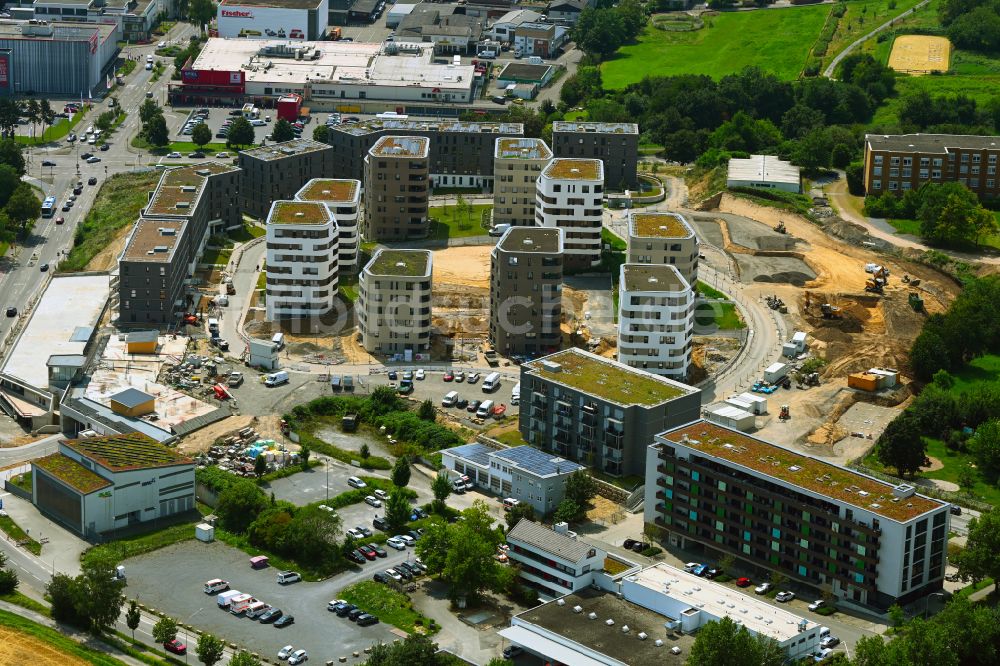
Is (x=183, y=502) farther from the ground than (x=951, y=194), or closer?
closer

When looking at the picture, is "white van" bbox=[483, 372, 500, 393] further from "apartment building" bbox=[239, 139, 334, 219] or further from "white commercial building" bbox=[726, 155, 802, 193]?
"white commercial building" bbox=[726, 155, 802, 193]

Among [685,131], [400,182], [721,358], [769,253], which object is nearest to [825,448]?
[721,358]

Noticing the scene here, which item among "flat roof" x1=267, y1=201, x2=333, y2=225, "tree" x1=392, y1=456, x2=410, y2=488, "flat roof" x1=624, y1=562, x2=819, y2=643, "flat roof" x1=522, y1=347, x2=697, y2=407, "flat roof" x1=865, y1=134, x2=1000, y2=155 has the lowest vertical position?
"flat roof" x1=624, y1=562, x2=819, y2=643

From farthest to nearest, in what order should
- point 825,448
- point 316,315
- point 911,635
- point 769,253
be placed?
1. point 769,253
2. point 316,315
3. point 825,448
4. point 911,635

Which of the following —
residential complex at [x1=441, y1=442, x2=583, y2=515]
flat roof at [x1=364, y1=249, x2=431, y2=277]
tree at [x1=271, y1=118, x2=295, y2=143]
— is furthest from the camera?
tree at [x1=271, y1=118, x2=295, y2=143]

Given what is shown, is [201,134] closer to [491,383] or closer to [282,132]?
[282,132]

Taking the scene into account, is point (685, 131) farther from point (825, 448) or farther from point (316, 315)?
point (825, 448)

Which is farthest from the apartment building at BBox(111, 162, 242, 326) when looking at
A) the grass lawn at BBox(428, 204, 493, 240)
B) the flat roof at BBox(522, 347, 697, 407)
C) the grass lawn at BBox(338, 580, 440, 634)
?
the grass lawn at BBox(338, 580, 440, 634)
